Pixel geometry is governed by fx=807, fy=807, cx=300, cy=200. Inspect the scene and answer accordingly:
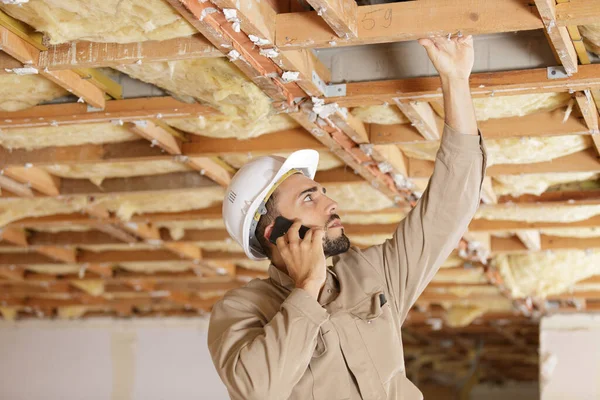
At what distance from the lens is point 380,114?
130 inches

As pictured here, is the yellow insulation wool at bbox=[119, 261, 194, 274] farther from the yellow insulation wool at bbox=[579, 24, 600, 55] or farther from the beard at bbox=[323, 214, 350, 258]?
the beard at bbox=[323, 214, 350, 258]

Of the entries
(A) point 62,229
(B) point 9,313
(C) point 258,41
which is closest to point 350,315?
(C) point 258,41

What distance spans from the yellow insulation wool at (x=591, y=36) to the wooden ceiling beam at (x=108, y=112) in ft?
4.48

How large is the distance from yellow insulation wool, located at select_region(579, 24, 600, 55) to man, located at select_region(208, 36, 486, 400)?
491mm

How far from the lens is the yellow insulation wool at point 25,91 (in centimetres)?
304

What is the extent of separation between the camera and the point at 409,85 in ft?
9.37

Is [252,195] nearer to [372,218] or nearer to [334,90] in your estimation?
[334,90]

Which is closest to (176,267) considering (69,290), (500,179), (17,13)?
(69,290)

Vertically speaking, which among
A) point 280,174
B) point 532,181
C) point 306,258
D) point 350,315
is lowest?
point 350,315

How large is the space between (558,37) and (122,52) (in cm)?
135

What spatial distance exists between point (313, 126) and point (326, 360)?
4.74 ft

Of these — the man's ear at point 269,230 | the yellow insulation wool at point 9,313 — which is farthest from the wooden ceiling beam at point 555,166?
the yellow insulation wool at point 9,313

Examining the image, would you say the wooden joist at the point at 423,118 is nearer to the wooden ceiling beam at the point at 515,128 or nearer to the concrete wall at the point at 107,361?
the wooden ceiling beam at the point at 515,128

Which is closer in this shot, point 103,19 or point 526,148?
point 103,19
